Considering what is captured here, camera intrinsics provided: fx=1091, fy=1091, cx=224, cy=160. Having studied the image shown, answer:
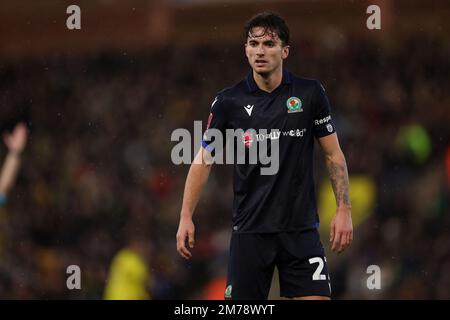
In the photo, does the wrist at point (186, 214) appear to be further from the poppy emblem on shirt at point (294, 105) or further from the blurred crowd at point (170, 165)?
the blurred crowd at point (170, 165)

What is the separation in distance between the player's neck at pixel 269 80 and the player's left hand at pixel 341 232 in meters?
0.86

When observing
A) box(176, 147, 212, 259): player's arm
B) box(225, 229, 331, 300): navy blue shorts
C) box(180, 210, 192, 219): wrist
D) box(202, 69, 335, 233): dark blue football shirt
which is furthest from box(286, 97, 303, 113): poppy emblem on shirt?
box(180, 210, 192, 219): wrist

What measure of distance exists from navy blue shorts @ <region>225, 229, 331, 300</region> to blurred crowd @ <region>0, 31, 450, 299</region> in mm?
5580

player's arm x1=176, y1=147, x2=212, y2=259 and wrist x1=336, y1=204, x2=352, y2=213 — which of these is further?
player's arm x1=176, y1=147, x2=212, y2=259

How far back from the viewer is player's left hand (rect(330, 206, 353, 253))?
21.1 ft

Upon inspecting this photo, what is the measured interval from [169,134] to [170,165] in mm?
1005

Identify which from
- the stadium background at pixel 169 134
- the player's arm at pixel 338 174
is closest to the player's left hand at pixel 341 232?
the player's arm at pixel 338 174

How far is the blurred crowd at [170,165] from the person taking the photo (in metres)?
13.1


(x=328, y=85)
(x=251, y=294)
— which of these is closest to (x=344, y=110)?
(x=328, y=85)

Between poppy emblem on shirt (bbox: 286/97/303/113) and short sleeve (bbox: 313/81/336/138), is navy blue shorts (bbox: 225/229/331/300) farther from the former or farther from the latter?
poppy emblem on shirt (bbox: 286/97/303/113)

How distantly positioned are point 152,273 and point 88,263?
1818mm

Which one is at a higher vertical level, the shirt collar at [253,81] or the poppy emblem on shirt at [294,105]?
the shirt collar at [253,81]

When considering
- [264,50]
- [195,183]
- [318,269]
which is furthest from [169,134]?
[318,269]

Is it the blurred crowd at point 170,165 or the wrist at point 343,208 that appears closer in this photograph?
the wrist at point 343,208
